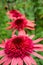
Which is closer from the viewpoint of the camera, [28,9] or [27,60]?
[27,60]

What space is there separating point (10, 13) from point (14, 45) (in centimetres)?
60

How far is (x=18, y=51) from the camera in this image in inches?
49.0

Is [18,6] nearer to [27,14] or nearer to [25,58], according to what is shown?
[27,14]

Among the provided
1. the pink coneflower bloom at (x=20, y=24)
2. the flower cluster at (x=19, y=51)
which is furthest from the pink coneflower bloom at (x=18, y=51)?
the pink coneflower bloom at (x=20, y=24)

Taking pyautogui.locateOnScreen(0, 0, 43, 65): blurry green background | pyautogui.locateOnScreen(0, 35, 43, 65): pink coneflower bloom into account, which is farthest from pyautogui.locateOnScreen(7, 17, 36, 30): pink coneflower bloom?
pyautogui.locateOnScreen(0, 35, 43, 65): pink coneflower bloom

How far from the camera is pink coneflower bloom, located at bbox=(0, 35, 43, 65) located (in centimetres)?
121

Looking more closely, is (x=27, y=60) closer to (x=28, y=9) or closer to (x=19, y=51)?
(x=19, y=51)

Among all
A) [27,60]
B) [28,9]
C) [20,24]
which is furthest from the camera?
[28,9]

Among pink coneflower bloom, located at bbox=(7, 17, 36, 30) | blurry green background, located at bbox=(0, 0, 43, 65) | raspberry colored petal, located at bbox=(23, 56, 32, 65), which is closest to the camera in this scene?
Result: raspberry colored petal, located at bbox=(23, 56, 32, 65)

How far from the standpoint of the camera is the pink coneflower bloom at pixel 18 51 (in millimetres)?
1206

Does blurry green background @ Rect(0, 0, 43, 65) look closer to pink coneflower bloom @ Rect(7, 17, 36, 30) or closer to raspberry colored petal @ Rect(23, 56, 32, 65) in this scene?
pink coneflower bloom @ Rect(7, 17, 36, 30)

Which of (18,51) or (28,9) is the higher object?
(28,9)

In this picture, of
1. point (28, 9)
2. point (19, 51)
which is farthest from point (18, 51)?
point (28, 9)

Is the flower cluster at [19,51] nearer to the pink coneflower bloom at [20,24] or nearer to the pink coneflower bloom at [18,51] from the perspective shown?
the pink coneflower bloom at [18,51]
